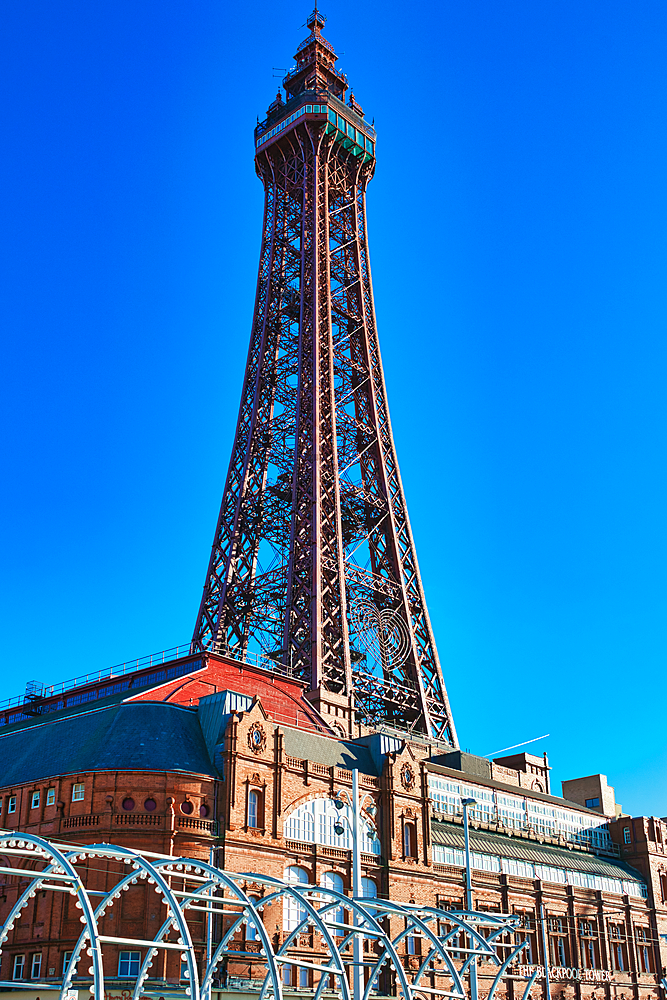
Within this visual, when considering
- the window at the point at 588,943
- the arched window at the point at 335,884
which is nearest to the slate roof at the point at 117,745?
the arched window at the point at 335,884

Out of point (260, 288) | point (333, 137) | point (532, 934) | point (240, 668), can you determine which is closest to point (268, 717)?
point (240, 668)

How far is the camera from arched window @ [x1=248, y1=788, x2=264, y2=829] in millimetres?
51375

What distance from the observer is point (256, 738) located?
2073 inches

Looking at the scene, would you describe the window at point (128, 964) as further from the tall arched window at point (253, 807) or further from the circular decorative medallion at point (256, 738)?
the circular decorative medallion at point (256, 738)

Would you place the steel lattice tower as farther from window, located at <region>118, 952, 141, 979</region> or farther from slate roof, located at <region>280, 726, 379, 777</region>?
window, located at <region>118, 952, 141, 979</region>

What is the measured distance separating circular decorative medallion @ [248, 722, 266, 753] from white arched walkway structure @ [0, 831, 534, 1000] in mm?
6242

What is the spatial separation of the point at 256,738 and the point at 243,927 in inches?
344

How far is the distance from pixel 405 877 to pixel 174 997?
18754 millimetres

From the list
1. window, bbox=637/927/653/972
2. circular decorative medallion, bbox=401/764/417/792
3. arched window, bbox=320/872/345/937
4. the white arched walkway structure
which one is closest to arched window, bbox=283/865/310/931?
the white arched walkway structure

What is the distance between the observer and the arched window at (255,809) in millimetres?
51375

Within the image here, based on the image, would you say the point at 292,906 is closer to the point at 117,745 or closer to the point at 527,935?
the point at 117,745

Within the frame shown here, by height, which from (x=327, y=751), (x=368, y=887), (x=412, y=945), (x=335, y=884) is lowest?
(x=412, y=945)

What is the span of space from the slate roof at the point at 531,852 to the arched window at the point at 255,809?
15.7m

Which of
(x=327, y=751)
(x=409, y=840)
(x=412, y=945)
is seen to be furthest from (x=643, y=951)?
(x=327, y=751)
